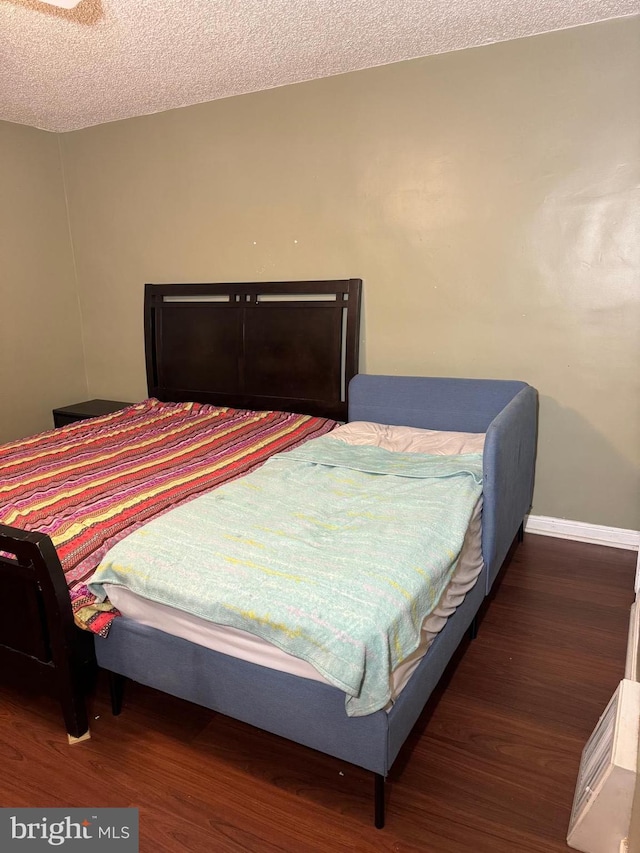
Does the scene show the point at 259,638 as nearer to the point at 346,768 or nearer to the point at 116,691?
the point at 346,768

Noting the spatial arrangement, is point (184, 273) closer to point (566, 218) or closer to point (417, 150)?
point (417, 150)

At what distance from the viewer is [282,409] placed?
3.44 meters

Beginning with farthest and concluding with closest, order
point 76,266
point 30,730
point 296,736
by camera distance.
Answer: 1. point 76,266
2. point 30,730
3. point 296,736

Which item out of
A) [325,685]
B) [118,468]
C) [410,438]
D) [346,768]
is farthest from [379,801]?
[118,468]

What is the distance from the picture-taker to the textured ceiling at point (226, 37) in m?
2.27

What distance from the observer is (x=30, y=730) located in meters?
1.77

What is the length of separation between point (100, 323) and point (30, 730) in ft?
9.74

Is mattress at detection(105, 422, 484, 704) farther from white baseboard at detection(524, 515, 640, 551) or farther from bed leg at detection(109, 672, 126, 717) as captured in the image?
white baseboard at detection(524, 515, 640, 551)

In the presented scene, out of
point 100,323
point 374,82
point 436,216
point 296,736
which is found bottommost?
point 296,736

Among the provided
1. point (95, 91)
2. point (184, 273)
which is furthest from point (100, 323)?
point (95, 91)

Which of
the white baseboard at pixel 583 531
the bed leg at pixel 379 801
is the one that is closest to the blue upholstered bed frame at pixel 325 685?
the bed leg at pixel 379 801

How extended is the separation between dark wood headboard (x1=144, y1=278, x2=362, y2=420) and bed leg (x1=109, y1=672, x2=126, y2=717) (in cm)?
185

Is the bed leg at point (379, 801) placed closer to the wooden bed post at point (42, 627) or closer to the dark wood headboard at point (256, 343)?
the wooden bed post at point (42, 627)

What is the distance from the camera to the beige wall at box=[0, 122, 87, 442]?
12.1ft
